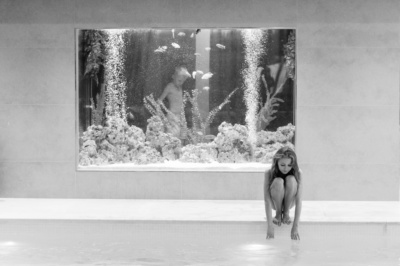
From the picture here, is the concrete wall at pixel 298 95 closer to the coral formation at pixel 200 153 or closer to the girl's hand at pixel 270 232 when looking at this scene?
the coral formation at pixel 200 153

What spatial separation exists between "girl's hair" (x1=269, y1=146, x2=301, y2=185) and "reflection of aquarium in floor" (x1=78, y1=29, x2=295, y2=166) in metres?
1.86

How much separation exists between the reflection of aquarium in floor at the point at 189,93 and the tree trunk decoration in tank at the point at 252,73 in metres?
0.01

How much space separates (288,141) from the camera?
801 cm

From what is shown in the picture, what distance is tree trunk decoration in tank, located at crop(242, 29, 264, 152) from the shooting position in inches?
314

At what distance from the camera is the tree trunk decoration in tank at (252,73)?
26.1ft

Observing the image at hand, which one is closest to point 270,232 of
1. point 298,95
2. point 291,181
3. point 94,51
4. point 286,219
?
point 286,219

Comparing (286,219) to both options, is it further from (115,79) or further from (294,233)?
(115,79)

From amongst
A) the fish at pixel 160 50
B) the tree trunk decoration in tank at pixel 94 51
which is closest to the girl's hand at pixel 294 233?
the fish at pixel 160 50

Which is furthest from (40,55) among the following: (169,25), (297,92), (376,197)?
(376,197)

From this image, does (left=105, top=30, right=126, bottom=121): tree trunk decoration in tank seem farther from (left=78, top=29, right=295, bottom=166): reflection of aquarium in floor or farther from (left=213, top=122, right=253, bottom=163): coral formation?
(left=213, top=122, right=253, bottom=163): coral formation

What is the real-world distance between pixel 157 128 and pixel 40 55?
61.7 inches

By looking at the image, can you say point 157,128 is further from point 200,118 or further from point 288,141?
point 288,141

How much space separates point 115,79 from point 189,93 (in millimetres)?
864

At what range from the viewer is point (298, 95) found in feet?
26.0
